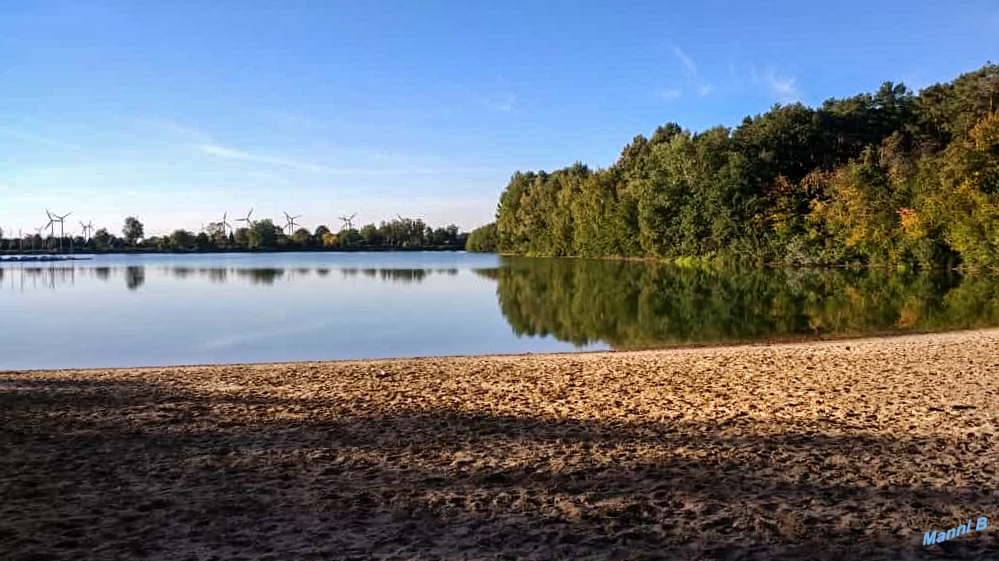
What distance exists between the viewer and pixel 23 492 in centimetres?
575

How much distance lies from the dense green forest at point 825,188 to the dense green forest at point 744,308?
525 cm

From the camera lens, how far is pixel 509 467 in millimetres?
6445

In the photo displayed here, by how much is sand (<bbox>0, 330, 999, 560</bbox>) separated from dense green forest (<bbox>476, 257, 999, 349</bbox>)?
9.29m

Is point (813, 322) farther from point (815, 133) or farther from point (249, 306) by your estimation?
point (815, 133)

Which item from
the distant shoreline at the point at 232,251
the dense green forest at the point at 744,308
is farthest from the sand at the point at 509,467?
the distant shoreline at the point at 232,251

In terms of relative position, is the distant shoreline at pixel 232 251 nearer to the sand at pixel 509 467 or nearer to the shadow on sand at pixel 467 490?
the sand at pixel 509 467

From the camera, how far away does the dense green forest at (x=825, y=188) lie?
147 feet

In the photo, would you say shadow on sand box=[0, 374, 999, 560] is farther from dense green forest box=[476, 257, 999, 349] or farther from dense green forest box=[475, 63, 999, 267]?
dense green forest box=[475, 63, 999, 267]

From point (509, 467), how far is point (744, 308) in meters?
23.5

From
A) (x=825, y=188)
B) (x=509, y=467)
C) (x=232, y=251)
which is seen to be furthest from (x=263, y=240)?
(x=509, y=467)

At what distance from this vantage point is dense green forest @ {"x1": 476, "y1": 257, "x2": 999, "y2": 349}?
20.8m

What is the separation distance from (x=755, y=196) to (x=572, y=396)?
61.1 metres

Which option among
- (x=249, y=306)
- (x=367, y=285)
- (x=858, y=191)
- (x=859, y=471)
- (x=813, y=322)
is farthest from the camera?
(x=858, y=191)

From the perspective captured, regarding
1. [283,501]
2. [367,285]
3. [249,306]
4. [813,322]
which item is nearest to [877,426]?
[283,501]
